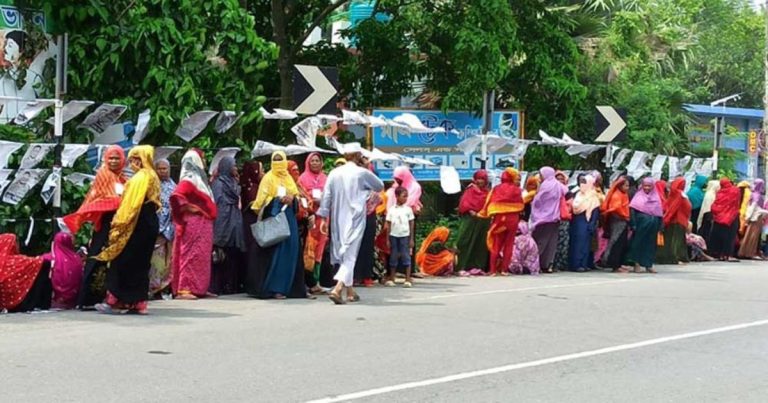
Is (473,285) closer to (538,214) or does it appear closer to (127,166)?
(538,214)

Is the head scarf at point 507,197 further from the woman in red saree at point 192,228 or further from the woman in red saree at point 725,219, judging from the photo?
the woman in red saree at point 725,219

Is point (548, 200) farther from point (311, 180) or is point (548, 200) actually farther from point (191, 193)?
point (191, 193)

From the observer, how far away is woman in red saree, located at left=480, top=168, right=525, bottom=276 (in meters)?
16.3

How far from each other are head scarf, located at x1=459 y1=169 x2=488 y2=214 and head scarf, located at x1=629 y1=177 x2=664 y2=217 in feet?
9.61

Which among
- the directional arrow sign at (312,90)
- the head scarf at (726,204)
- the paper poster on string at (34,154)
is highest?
the directional arrow sign at (312,90)

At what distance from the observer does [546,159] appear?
21.5m

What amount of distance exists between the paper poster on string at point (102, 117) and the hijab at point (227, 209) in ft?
4.20

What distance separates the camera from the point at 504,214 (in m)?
16.3

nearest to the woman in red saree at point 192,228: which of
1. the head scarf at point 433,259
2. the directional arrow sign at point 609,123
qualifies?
the head scarf at point 433,259

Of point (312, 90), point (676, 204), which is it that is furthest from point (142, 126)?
point (676, 204)

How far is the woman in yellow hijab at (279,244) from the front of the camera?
12484 mm

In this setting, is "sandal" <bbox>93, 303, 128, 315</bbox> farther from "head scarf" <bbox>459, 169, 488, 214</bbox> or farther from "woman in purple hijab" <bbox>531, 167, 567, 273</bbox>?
"woman in purple hijab" <bbox>531, 167, 567, 273</bbox>

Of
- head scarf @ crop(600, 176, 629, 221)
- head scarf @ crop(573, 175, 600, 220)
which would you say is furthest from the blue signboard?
head scarf @ crop(600, 176, 629, 221)

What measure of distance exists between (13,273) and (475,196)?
7.75 m
